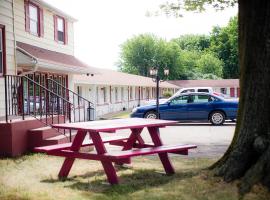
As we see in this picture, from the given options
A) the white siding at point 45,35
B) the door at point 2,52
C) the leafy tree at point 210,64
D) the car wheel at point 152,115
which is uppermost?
the leafy tree at point 210,64

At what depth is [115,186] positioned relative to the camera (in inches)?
273

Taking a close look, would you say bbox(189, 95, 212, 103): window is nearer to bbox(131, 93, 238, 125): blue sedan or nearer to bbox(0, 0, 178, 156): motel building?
bbox(131, 93, 238, 125): blue sedan

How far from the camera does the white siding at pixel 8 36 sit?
12516 millimetres

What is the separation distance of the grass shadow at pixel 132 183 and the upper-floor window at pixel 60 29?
571 inches

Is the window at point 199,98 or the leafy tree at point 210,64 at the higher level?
the leafy tree at point 210,64

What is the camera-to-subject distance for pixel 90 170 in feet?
27.8

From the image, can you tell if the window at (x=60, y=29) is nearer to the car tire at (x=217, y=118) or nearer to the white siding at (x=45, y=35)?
the white siding at (x=45, y=35)

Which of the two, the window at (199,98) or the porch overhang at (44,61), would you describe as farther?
the window at (199,98)

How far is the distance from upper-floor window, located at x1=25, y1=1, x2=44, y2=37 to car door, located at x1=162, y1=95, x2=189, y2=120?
7.26 m

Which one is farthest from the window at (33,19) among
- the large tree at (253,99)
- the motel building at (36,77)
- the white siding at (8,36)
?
the large tree at (253,99)

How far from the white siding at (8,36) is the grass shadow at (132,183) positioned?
602 cm

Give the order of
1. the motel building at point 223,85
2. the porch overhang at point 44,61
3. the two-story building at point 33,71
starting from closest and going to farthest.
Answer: the two-story building at point 33,71 < the porch overhang at point 44,61 < the motel building at point 223,85

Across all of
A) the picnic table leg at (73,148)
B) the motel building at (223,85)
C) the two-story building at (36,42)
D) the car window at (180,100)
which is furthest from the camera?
the motel building at (223,85)

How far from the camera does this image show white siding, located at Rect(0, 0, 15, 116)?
12516mm
